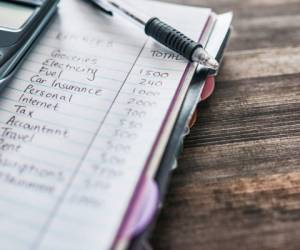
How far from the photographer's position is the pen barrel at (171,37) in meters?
0.45

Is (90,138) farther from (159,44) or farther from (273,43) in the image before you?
(273,43)

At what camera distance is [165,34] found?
476 mm

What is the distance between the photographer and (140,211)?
33 centimetres

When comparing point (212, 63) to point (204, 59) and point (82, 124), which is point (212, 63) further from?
point (82, 124)

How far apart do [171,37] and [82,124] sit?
14cm

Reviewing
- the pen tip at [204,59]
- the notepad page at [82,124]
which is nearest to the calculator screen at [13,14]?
the notepad page at [82,124]

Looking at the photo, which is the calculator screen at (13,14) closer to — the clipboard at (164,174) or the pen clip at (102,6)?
the pen clip at (102,6)

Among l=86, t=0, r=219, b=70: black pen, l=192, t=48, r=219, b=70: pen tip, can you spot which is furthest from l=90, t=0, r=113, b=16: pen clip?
l=192, t=48, r=219, b=70: pen tip

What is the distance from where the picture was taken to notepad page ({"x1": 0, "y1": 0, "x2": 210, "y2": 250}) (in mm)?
327

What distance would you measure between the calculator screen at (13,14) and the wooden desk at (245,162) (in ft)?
0.68

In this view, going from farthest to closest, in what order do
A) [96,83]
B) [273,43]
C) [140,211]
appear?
[273,43] < [96,83] < [140,211]

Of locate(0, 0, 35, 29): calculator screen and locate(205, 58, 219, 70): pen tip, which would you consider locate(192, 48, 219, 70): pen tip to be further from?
locate(0, 0, 35, 29): calculator screen

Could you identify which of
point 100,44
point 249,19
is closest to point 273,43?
point 249,19

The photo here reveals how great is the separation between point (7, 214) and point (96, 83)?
16 cm
